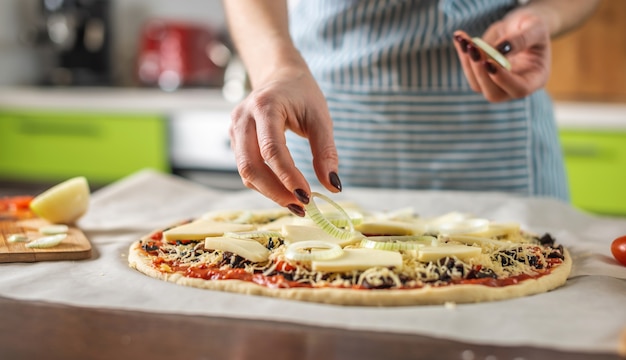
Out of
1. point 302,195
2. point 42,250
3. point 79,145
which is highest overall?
point 302,195

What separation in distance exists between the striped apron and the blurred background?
36.0 inches

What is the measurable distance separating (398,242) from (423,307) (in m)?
0.22

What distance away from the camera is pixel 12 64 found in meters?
3.83

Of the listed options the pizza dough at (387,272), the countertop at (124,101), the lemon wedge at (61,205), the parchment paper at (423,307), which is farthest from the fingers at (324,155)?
the countertop at (124,101)

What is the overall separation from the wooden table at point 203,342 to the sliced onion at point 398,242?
0.92 feet

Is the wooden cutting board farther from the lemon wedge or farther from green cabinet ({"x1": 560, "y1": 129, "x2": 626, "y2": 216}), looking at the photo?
green cabinet ({"x1": 560, "y1": 129, "x2": 626, "y2": 216})

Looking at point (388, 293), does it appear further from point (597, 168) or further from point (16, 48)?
point (16, 48)

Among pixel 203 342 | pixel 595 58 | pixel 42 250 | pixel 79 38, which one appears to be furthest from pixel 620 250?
pixel 79 38

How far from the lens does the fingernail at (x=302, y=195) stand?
1.13 meters

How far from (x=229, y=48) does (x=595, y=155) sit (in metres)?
1.75

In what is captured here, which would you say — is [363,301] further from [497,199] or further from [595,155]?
[595,155]

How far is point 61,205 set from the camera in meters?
1.52

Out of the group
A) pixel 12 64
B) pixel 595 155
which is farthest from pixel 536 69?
pixel 12 64

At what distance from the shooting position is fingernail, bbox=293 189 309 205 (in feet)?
3.71
